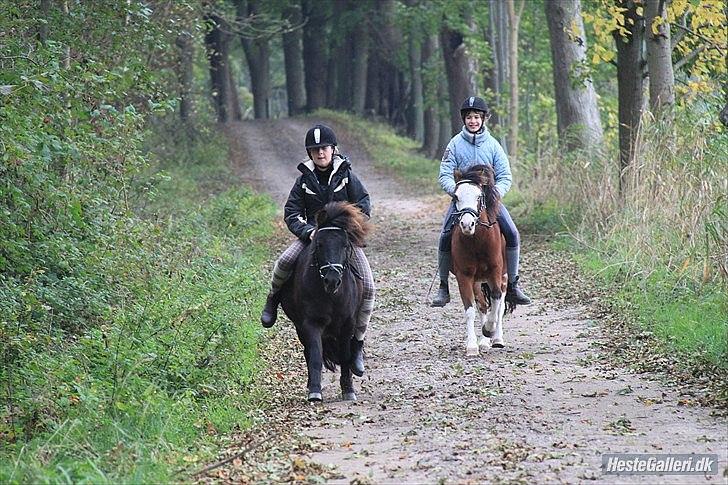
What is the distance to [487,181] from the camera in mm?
12008

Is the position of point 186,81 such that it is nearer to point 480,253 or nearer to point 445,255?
point 445,255

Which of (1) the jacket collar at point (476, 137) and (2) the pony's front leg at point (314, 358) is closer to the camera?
(2) the pony's front leg at point (314, 358)

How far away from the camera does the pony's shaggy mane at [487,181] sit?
472 inches

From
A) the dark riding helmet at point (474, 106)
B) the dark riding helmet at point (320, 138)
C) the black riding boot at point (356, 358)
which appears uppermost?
the dark riding helmet at point (474, 106)

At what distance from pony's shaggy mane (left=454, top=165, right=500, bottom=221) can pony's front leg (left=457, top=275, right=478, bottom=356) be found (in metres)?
0.76

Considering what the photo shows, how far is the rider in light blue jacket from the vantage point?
12.6 meters

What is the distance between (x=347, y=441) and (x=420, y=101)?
129ft

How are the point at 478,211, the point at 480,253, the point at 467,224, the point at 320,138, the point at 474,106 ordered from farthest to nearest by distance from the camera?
the point at 474,106, the point at 480,253, the point at 478,211, the point at 467,224, the point at 320,138

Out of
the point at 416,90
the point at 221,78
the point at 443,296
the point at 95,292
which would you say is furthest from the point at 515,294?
the point at 221,78

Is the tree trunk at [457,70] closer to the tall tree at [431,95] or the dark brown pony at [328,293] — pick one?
the tall tree at [431,95]

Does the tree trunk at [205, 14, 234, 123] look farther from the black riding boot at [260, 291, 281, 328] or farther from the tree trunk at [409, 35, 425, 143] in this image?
the black riding boot at [260, 291, 281, 328]

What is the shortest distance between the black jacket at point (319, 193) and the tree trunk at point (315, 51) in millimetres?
40809

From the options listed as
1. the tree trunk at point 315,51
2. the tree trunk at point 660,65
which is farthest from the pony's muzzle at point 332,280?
the tree trunk at point 315,51

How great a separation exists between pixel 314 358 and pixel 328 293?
22.5 inches
